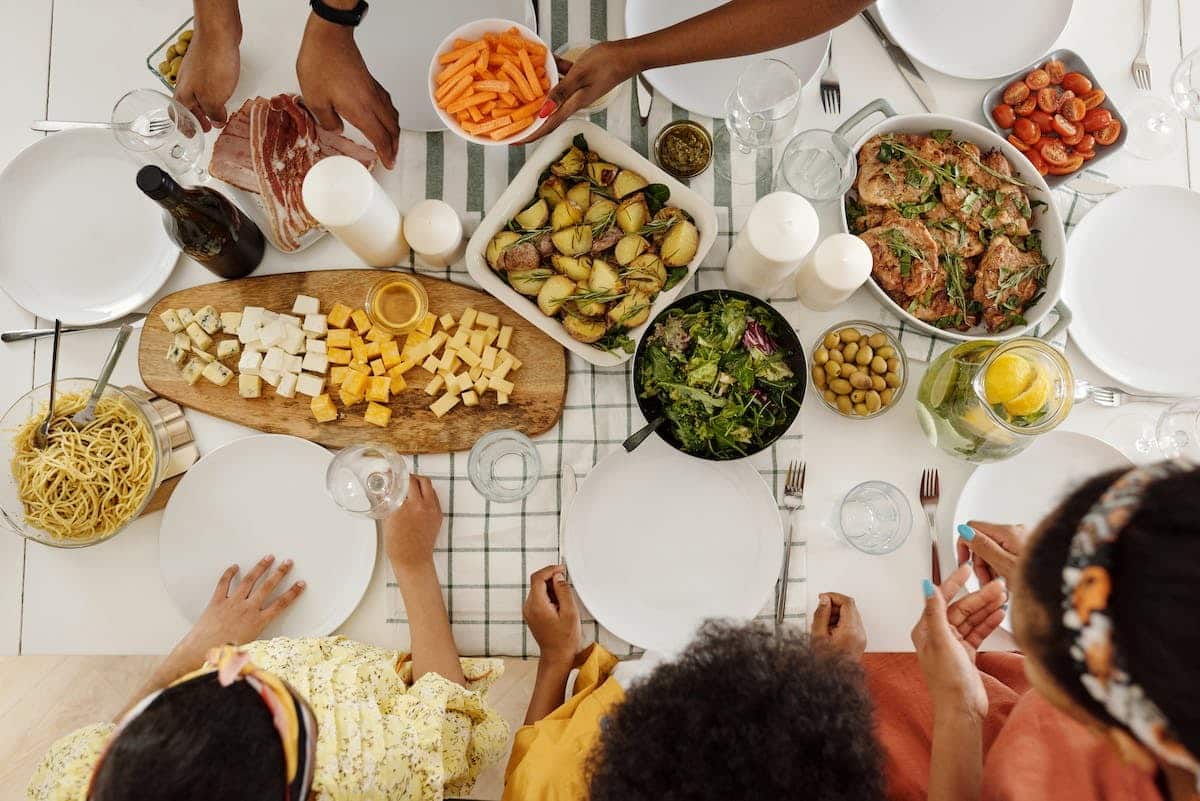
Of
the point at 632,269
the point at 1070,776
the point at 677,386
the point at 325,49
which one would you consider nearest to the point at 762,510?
the point at 677,386

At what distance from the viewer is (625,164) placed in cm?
136

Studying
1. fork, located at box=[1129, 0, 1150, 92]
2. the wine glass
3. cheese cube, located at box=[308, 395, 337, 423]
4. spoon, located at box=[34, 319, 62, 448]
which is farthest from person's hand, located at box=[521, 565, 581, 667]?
fork, located at box=[1129, 0, 1150, 92]

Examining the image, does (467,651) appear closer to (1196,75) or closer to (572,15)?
(572,15)

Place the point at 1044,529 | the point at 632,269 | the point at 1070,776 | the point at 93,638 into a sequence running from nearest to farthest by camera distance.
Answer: the point at 1044,529 < the point at 1070,776 < the point at 632,269 < the point at 93,638

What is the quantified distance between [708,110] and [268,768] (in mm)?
1368

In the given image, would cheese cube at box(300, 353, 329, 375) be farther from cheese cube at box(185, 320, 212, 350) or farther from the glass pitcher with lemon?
the glass pitcher with lemon

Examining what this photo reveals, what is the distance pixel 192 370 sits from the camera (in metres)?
1.42

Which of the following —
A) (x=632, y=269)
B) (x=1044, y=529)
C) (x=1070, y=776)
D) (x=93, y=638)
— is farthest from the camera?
(x=93, y=638)

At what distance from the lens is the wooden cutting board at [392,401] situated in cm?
143

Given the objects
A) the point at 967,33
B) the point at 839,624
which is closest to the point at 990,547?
the point at 839,624

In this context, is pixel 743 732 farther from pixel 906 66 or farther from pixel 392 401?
pixel 906 66

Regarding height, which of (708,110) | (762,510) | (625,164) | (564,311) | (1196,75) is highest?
(1196,75)

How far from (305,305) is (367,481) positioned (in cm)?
38

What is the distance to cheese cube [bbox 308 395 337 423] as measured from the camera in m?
1.41
